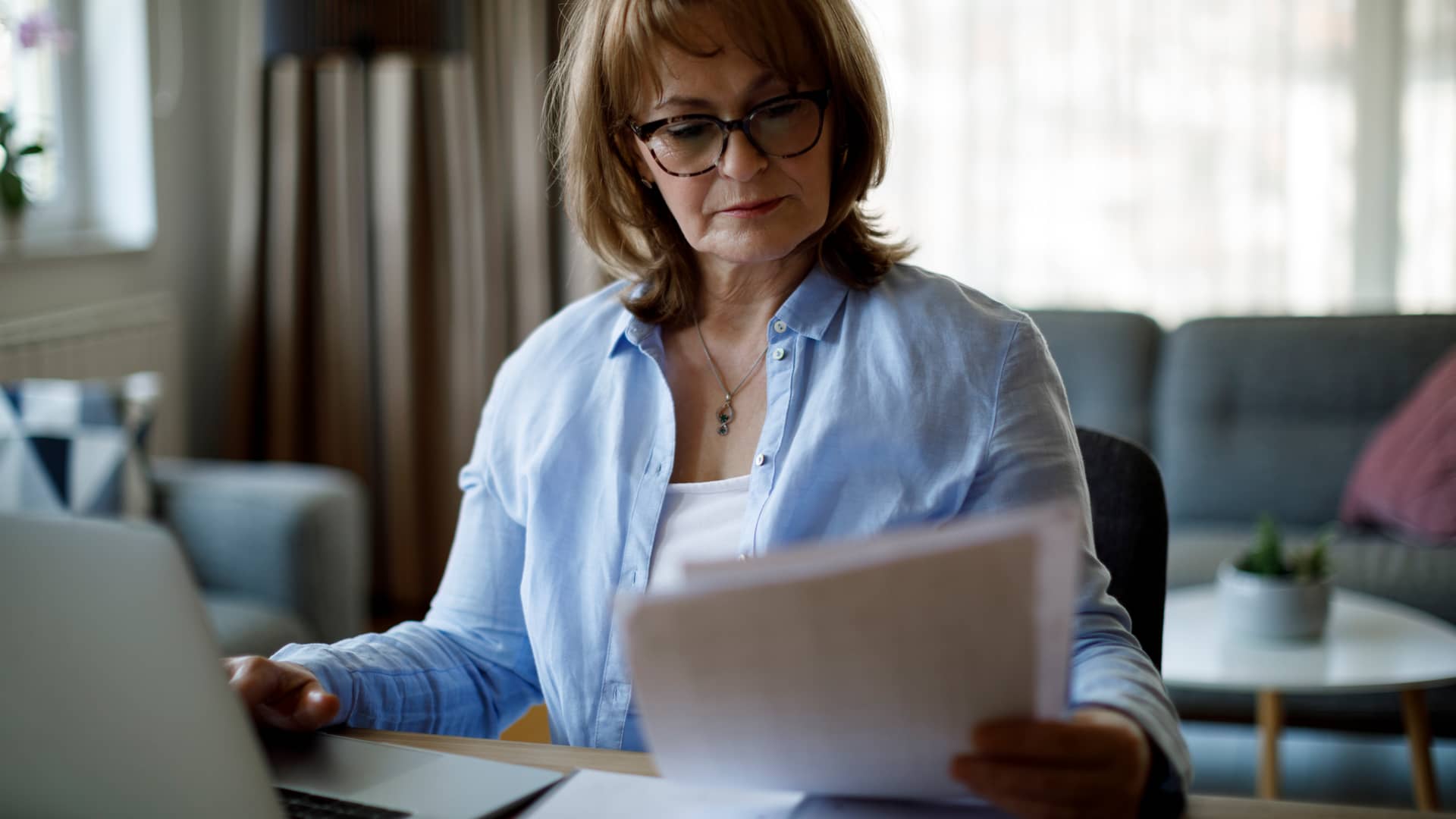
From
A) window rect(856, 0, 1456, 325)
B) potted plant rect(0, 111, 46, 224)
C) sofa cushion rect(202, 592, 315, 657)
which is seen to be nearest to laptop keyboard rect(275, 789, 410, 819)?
sofa cushion rect(202, 592, 315, 657)

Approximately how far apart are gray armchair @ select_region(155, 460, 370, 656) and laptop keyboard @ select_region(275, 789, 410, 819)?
163 cm

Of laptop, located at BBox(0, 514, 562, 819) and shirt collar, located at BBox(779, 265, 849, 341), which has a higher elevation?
shirt collar, located at BBox(779, 265, 849, 341)

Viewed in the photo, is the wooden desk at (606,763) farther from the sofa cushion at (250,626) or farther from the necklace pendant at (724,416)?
the sofa cushion at (250,626)

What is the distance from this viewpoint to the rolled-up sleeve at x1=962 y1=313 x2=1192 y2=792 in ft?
2.55

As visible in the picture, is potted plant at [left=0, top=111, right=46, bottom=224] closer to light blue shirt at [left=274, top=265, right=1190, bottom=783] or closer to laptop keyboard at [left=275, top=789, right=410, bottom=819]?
light blue shirt at [left=274, top=265, right=1190, bottom=783]

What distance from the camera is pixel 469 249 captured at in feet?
11.6

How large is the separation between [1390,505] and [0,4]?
119 inches

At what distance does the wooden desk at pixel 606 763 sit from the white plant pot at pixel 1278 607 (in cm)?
133

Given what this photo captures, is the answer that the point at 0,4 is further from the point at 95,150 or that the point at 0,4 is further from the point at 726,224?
the point at 726,224

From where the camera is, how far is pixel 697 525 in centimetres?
108

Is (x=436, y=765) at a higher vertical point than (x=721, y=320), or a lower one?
lower

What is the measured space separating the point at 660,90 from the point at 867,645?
62cm

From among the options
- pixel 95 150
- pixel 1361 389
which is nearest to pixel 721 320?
pixel 1361 389

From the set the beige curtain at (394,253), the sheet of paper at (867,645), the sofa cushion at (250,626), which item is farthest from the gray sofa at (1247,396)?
the sheet of paper at (867,645)
